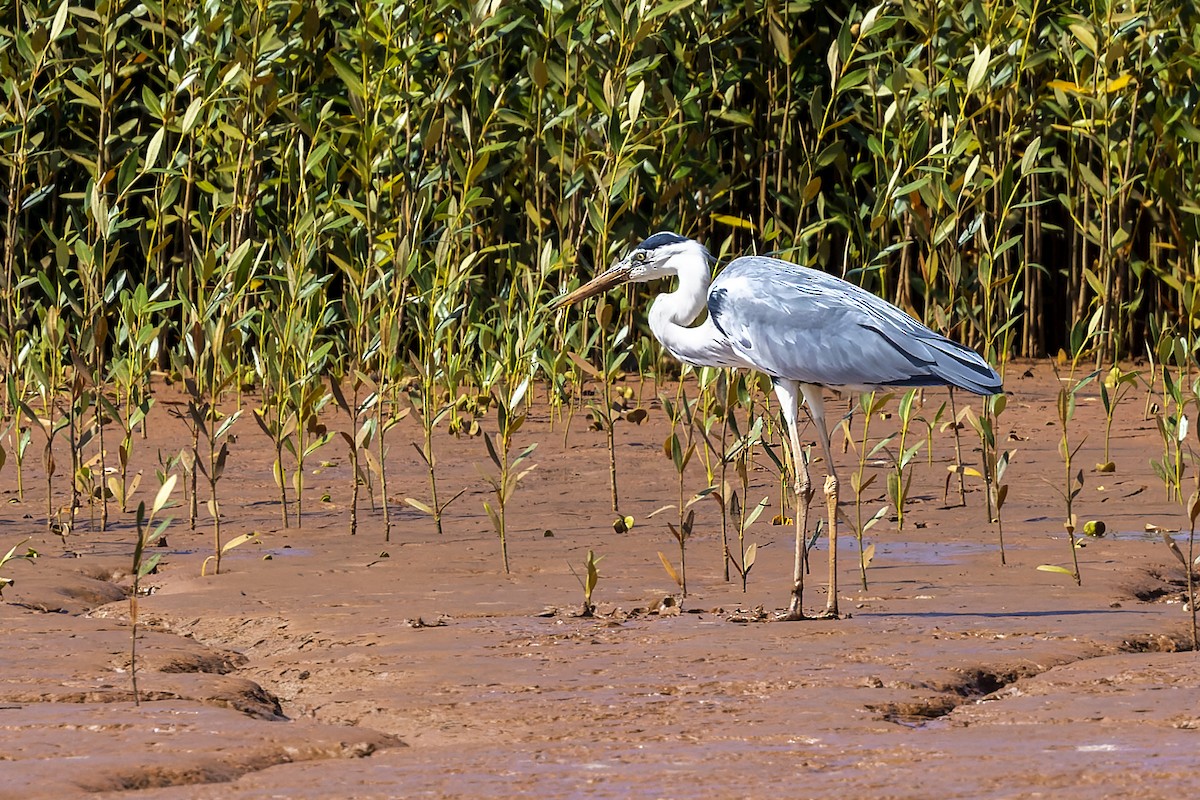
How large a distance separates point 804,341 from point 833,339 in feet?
0.29

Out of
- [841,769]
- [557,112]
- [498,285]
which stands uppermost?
[557,112]

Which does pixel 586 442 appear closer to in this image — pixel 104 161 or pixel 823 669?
pixel 104 161

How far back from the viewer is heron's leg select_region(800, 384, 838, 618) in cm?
489

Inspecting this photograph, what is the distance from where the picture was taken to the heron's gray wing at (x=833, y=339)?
209 inches

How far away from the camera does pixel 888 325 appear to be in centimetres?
546

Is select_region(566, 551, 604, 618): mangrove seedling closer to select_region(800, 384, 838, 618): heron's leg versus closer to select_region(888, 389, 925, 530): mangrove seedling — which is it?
select_region(800, 384, 838, 618): heron's leg

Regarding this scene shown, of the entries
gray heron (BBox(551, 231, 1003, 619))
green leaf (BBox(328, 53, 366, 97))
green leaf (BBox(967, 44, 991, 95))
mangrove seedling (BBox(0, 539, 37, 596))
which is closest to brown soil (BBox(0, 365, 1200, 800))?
mangrove seedling (BBox(0, 539, 37, 596))

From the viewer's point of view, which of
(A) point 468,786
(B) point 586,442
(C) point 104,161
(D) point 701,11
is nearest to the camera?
(A) point 468,786

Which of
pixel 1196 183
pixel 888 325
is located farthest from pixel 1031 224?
pixel 888 325

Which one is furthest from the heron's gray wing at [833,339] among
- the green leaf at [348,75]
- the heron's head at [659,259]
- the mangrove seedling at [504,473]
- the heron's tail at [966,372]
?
the green leaf at [348,75]

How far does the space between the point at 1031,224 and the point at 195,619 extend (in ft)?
23.6

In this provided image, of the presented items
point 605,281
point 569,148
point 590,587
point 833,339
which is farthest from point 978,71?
point 590,587

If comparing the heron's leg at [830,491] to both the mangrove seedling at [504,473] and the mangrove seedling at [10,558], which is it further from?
the mangrove seedling at [10,558]

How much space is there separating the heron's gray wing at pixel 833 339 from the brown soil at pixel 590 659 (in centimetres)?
62
